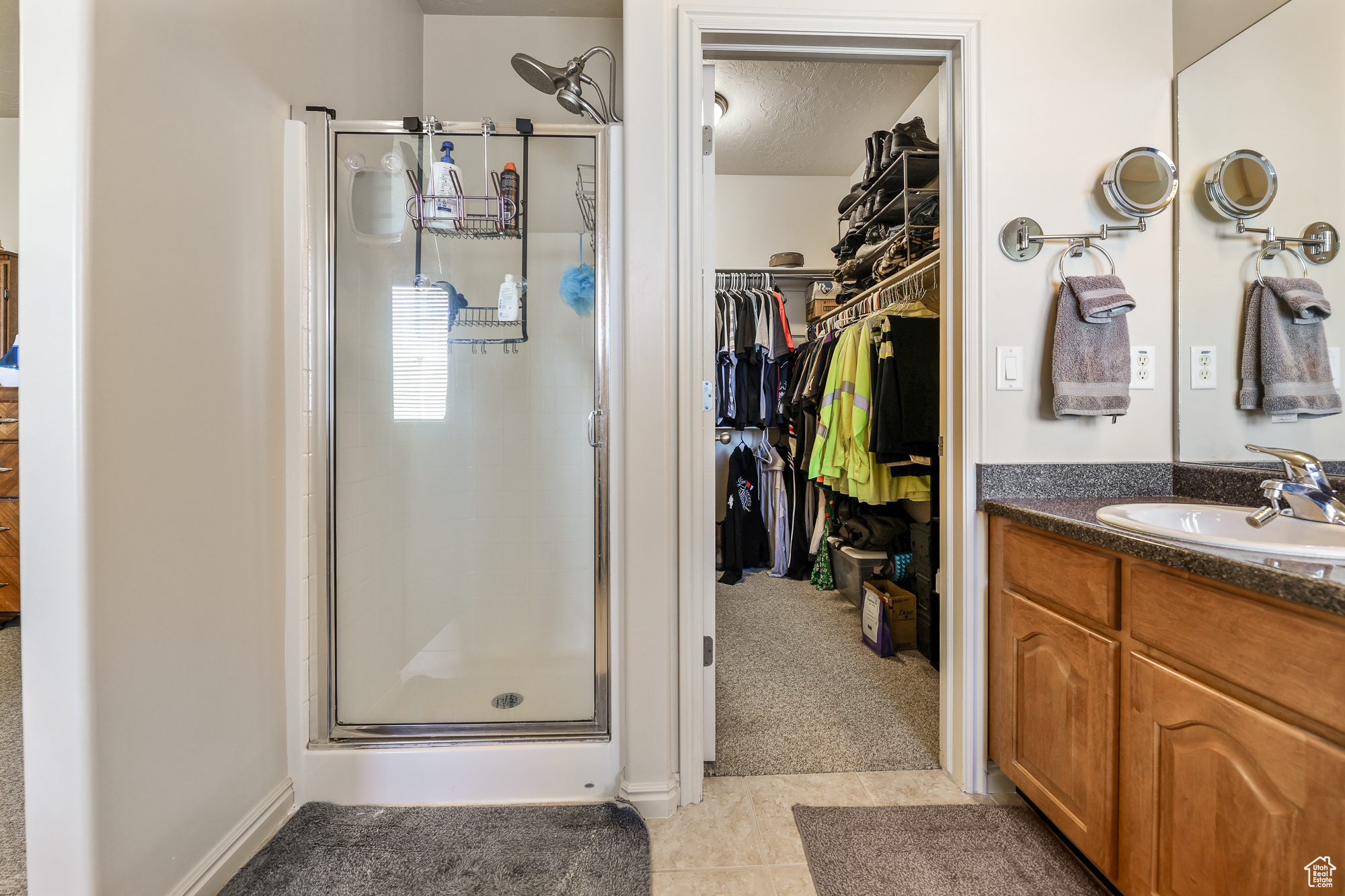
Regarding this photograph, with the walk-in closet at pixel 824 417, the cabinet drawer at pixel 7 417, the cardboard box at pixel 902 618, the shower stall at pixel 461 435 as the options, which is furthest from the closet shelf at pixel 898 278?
the cabinet drawer at pixel 7 417

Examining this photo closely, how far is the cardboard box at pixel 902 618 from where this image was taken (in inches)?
97.3

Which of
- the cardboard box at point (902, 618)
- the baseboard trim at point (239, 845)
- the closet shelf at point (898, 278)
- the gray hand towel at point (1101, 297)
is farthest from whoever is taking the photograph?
the cardboard box at point (902, 618)

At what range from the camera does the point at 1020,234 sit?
4.96 ft

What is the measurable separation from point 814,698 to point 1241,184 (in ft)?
6.26

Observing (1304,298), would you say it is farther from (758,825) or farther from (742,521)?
(742,521)

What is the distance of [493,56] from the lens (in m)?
2.34

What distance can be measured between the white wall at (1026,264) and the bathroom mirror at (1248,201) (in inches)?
2.1

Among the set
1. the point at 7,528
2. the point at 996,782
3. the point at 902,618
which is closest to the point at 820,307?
the point at 902,618

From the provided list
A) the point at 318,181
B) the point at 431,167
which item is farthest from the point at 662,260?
the point at 318,181

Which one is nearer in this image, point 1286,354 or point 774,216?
point 1286,354

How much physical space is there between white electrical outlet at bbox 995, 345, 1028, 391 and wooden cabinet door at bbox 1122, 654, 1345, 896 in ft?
2.39

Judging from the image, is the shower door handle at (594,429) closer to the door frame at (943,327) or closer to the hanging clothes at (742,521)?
the door frame at (943,327)

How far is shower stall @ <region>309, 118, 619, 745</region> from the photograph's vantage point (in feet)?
5.07

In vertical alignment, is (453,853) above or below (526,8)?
below
